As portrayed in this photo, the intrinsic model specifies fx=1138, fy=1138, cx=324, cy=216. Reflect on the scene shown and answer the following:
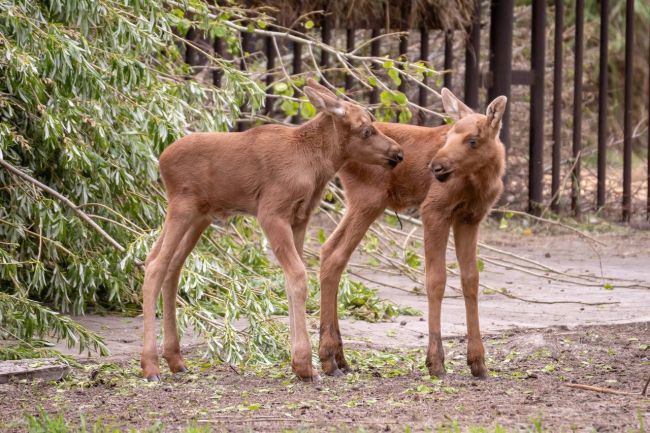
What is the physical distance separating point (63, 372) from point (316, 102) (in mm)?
1862

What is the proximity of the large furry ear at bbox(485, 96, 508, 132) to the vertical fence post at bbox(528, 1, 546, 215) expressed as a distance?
7258 mm

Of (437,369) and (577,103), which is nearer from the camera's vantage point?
(437,369)

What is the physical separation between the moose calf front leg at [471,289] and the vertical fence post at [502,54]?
673 centimetres

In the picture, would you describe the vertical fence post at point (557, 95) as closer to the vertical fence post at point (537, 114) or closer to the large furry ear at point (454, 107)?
the vertical fence post at point (537, 114)

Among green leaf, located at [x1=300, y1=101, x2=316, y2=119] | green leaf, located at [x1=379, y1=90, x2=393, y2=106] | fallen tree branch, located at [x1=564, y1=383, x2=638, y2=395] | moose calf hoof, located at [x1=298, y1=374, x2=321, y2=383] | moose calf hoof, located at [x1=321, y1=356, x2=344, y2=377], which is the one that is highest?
green leaf, located at [x1=379, y1=90, x2=393, y2=106]

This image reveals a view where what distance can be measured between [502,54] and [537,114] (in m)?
0.86

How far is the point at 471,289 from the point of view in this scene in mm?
5957

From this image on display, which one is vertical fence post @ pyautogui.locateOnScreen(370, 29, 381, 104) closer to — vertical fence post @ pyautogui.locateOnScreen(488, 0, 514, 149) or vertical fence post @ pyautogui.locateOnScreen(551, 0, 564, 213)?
vertical fence post @ pyautogui.locateOnScreen(488, 0, 514, 149)

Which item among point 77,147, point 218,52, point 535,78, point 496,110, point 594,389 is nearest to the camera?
point 594,389

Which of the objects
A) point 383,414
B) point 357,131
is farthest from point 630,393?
point 357,131

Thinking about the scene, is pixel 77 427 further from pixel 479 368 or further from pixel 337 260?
pixel 479 368

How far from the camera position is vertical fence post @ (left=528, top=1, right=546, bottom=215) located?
1292 centimetres

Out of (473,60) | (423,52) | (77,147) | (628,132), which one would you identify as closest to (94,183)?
(77,147)

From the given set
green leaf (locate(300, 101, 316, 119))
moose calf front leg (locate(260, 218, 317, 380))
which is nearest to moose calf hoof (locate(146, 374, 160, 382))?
moose calf front leg (locate(260, 218, 317, 380))
